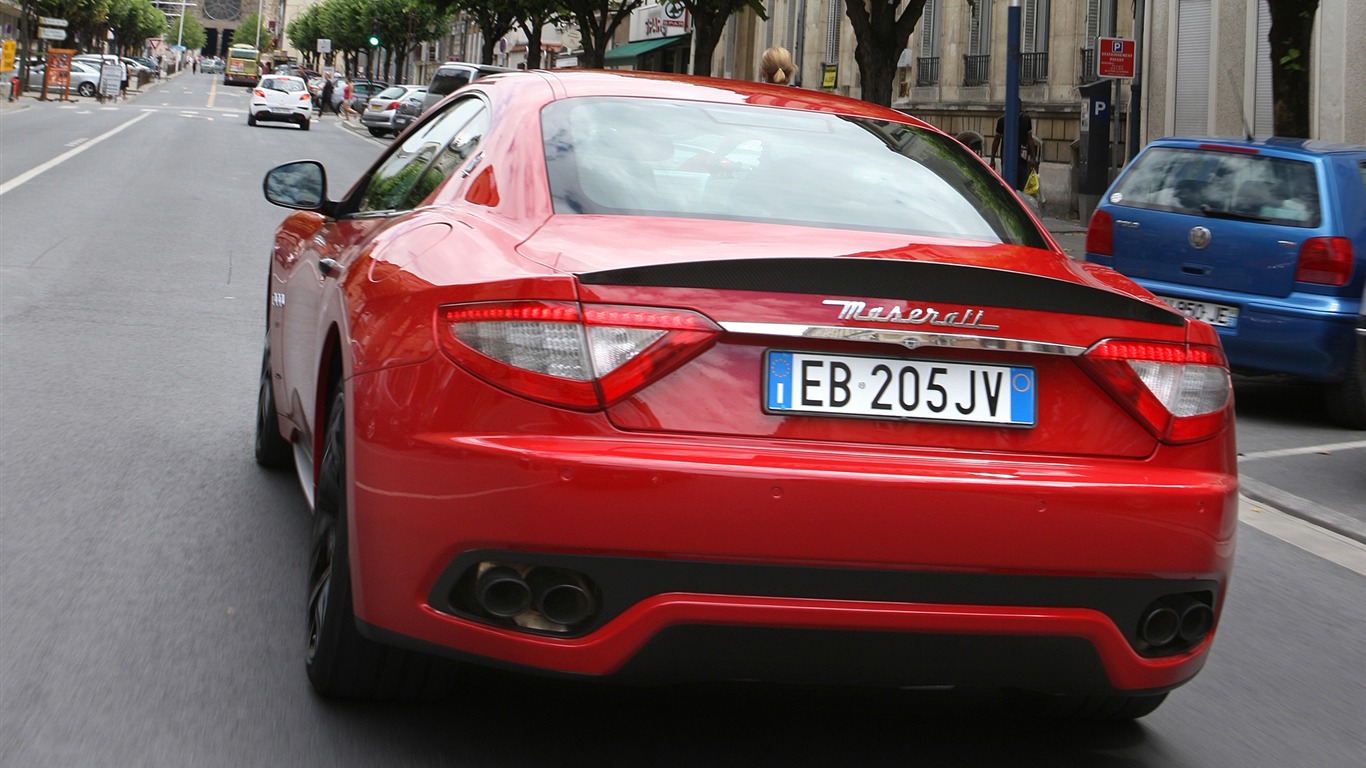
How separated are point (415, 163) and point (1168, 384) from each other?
2215 millimetres

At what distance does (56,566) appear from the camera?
487cm

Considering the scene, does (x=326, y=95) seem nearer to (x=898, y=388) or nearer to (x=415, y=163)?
(x=415, y=163)

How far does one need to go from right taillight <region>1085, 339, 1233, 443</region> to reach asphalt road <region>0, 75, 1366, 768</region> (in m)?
0.81

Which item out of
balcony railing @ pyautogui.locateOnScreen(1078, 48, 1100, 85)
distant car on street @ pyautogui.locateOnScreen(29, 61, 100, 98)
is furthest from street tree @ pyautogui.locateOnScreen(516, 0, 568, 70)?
distant car on street @ pyautogui.locateOnScreen(29, 61, 100, 98)

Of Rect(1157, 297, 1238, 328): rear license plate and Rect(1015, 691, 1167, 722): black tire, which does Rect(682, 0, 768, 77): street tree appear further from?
Rect(1015, 691, 1167, 722): black tire

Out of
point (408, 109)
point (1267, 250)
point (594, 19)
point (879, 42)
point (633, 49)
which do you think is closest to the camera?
point (1267, 250)

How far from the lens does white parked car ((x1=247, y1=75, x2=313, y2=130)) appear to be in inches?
1944

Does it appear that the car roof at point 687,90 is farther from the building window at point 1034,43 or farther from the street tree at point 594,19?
the street tree at point 594,19

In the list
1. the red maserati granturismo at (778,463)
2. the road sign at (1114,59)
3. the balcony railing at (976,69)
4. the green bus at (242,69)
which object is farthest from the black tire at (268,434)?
the green bus at (242,69)

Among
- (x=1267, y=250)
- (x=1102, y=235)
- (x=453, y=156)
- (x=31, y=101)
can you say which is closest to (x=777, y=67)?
(x=1102, y=235)

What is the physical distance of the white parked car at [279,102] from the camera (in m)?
49.4

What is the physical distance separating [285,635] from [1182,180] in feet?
23.0

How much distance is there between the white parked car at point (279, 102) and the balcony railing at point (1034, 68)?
2541 cm

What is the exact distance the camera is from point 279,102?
163ft
